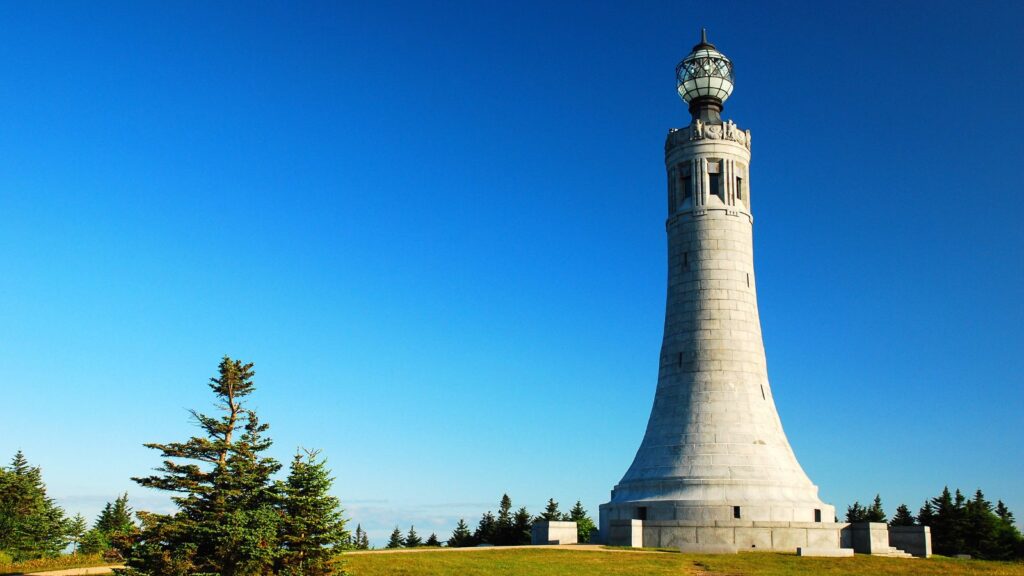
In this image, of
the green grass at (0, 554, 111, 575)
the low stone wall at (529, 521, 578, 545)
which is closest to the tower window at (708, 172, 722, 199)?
the low stone wall at (529, 521, 578, 545)

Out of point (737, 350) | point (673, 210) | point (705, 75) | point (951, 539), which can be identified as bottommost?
point (951, 539)

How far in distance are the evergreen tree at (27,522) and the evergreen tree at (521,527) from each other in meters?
27.6

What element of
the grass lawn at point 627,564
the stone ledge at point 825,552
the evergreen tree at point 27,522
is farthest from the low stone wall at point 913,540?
the evergreen tree at point 27,522

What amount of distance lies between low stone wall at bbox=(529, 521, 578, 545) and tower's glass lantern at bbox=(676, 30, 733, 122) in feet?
82.8

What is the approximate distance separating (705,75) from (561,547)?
96.2 feet

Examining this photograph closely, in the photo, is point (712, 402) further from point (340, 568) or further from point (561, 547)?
point (340, 568)

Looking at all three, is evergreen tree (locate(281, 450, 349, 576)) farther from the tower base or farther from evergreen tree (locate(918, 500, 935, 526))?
evergreen tree (locate(918, 500, 935, 526))

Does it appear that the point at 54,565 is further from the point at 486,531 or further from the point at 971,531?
the point at 971,531

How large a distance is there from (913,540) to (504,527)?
28.0 metres

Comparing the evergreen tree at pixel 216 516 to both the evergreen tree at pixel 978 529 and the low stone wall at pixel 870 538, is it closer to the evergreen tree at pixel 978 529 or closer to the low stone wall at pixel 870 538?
the low stone wall at pixel 870 538

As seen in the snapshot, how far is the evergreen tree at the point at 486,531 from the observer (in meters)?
63.3

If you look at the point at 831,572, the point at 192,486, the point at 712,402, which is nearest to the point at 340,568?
the point at 192,486

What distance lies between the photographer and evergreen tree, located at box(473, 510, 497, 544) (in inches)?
2491

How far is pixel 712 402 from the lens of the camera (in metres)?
46.2
